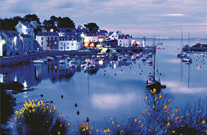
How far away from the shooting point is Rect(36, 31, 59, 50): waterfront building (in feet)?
500

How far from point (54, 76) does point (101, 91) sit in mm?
24662

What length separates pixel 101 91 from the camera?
6538 cm

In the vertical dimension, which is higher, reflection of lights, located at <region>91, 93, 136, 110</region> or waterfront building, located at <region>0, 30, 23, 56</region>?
waterfront building, located at <region>0, 30, 23, 56</region>

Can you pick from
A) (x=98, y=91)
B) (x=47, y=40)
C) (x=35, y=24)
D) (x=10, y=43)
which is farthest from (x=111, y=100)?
(x=35, y=24)

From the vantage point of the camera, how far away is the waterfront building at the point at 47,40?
500 ft

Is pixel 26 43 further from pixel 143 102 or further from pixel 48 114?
pixel 48 114

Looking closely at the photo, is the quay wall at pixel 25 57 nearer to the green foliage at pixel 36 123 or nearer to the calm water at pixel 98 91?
the calm water at pixel 98 91

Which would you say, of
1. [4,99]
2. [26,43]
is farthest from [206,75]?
[26,43]

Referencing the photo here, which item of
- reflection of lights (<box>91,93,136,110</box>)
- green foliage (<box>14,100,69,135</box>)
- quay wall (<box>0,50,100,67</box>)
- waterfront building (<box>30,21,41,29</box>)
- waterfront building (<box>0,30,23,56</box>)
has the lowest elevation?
reflection of lights (<box>91,93,136,110</box>)

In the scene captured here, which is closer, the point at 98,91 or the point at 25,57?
the point at 98,91

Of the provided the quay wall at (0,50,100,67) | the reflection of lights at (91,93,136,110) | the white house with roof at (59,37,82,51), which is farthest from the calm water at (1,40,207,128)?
the white house with roof at (59,37,82,51)

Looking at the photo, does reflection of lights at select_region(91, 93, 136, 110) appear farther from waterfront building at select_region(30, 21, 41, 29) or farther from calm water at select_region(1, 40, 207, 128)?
waterfront building at select_region(30, 21, 41, 29)

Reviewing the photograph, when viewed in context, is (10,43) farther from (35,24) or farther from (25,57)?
(35,24)

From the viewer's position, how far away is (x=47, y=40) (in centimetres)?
15350
